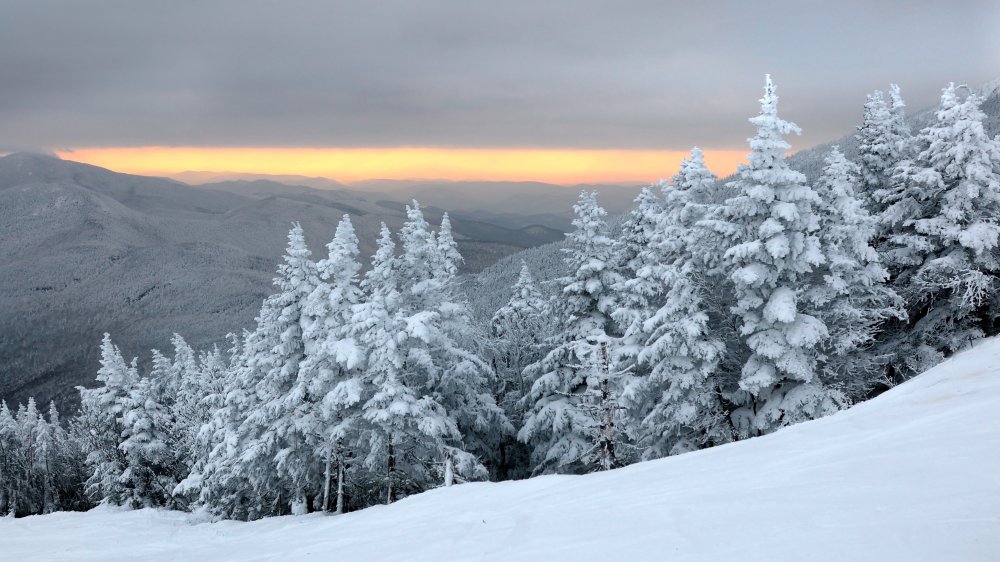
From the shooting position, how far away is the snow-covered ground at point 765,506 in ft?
20.1

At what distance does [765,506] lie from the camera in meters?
7.49

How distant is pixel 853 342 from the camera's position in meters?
19.8

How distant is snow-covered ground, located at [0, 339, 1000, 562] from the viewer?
20.1 feet

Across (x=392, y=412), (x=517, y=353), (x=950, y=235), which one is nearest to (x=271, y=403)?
(x=392, y=412)

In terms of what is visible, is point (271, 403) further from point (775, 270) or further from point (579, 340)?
point (775, 270)

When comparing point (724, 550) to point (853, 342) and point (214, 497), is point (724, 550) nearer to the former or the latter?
point (853, 342)

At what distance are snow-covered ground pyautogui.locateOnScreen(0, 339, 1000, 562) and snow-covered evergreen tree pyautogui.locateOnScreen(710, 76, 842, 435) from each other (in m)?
5.44

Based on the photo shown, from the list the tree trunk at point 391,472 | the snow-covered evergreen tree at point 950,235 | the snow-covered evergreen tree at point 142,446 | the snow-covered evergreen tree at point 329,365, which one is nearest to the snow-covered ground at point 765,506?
the tree trunk at point 391,472

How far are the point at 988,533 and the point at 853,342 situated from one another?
1602 cm

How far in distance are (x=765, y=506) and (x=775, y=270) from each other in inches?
518

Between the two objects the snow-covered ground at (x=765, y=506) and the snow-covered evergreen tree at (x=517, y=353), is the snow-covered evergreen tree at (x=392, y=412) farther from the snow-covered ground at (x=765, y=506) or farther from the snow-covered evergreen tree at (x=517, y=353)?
the snow-covered evergreen tree at (x=517, y=353)

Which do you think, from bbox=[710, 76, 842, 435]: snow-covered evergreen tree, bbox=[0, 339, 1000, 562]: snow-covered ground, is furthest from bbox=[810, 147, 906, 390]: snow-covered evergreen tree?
bbox=[0, 339, 1000, 562]: snow-covered ground

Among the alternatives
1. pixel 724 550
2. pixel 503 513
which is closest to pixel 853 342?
pixel 503 513

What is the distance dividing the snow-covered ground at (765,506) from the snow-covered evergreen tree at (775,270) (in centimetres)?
544
